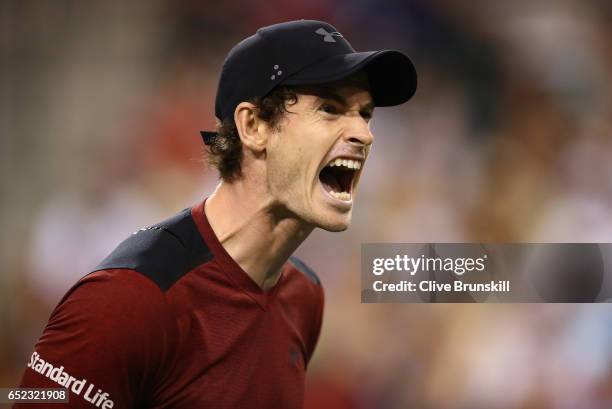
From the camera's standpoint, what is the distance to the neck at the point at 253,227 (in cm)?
137

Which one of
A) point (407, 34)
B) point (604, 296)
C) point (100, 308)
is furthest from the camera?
point (407, 34)

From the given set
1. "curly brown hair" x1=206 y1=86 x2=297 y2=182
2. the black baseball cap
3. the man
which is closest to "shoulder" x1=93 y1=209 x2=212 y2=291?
the man

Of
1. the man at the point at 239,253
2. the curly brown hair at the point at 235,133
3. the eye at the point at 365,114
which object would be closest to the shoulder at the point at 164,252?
the man at the point at 239,253

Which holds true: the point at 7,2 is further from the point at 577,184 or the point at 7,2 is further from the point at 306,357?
the point at 577,184

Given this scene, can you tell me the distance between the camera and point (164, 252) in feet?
4.28

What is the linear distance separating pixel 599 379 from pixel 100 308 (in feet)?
6.73

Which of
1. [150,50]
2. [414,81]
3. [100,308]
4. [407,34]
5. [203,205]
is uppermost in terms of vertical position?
[407,34]

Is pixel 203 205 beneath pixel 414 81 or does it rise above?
beneath

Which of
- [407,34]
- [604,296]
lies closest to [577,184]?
[604,296]

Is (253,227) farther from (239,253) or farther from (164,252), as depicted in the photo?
(164,252)

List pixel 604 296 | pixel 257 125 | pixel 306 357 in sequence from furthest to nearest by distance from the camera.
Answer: pixel 604 296 → pixel 306 357 → pixel 257 125

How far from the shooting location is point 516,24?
2.68m

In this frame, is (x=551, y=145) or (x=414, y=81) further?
(x=551, y=145)

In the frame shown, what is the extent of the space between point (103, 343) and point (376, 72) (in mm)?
670
